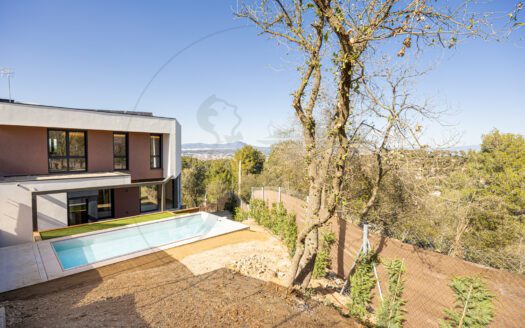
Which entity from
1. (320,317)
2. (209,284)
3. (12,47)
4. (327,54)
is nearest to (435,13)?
(327,54)

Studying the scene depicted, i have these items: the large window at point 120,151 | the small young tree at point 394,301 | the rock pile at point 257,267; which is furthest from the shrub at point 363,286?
the large window at point 120,151

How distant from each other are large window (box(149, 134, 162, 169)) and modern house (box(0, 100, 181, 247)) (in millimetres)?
53

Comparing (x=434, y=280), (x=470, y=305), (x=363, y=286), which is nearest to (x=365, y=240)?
(x=363, y=286)

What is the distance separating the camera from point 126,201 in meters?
12.8

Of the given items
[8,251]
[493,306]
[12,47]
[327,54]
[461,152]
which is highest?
[12,47]

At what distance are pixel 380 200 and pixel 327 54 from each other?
5845 millimetres

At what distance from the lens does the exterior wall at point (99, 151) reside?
37.5ft

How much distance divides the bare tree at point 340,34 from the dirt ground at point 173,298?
874 mm

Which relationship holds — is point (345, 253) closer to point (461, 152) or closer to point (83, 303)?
point (461, 152)

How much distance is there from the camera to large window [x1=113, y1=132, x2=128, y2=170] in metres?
12.4

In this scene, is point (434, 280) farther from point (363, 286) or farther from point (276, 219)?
point (276, 219)

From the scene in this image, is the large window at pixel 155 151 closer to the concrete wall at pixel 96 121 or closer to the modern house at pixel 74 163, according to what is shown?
the modern house at pixel 74 163

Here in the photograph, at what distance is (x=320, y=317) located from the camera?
3500mm

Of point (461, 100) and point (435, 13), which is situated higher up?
point (435, 13)
